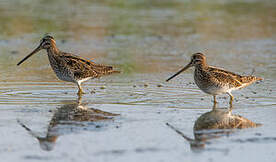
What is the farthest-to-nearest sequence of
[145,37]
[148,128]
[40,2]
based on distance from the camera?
[40,2] < [145,37] < [148,128]

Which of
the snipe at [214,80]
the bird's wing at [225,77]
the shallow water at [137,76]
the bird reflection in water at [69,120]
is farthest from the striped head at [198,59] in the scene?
the bird reflection in water at [69,120]

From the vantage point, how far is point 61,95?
9797 millimetres

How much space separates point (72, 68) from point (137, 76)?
181cm

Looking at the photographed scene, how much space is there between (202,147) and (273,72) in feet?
18.5

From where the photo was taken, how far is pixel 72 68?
1012cm

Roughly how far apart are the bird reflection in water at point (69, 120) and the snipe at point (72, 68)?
3.58 ft

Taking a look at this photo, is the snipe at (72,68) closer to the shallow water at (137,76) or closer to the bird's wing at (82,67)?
the bird's wing at (82,67)

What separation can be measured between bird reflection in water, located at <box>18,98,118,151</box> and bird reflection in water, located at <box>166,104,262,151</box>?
1.14 m

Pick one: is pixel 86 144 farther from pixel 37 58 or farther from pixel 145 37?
pixel 145 37

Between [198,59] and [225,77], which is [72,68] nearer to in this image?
[198,59]

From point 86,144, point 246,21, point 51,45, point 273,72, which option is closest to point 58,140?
point 86,144

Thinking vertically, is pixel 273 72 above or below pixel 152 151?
above

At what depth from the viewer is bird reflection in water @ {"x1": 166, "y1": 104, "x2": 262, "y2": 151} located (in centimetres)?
700

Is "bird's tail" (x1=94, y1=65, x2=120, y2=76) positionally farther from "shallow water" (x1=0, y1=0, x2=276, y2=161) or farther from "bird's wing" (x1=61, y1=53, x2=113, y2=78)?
"shallow water" (x1=0, y1=0, x2=276, y2=161)
